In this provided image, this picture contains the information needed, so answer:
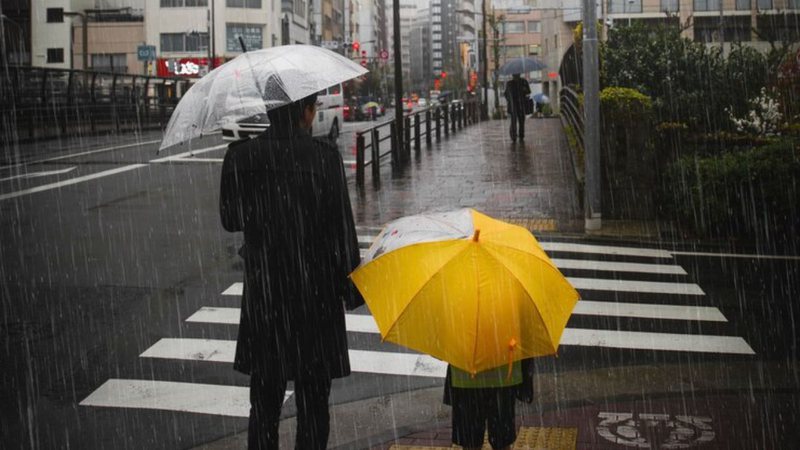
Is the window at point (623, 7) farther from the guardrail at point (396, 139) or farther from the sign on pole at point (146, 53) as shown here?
the sign on pole at point (146, 53)

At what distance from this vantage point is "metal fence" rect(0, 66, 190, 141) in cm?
2705

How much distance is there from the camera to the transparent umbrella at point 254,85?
3826 mm

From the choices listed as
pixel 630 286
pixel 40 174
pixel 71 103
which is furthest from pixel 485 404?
pixel 71 103

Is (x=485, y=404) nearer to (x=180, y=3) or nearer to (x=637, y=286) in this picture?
(x=637, y=286)

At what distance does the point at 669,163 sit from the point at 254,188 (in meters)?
10.5

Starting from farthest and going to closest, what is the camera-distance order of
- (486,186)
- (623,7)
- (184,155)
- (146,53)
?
(623,7)
(146,53)
(184,155)
(486,186)

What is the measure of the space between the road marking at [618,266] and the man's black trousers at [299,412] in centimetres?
655

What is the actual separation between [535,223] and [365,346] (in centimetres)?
608

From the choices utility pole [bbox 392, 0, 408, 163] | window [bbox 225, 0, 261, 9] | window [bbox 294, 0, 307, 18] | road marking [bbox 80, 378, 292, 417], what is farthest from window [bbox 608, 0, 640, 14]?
road marking [bbox 80, 378, 292, 417]

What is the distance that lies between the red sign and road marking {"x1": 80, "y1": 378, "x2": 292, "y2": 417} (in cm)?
6018

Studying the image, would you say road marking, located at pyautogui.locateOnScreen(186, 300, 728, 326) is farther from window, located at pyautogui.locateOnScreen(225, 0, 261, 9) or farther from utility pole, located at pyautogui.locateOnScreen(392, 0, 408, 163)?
window, located at pyautogui.locateOnScreen(225, 0, 261, 9)

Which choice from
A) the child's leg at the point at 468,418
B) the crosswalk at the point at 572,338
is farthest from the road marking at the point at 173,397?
the child's leg at the point at 468,418

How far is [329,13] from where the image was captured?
104625 millimetres

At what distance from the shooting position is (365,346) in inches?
291
